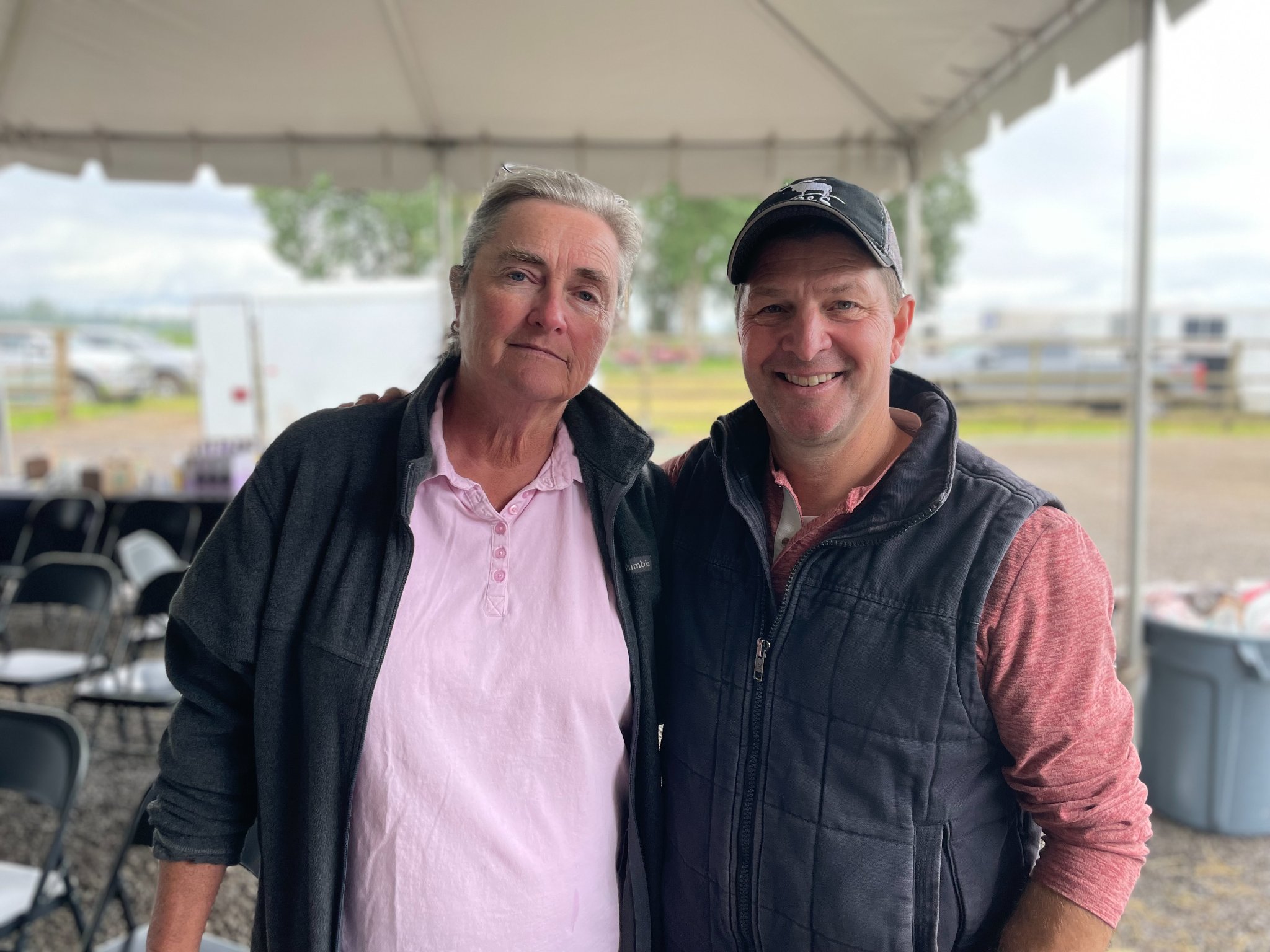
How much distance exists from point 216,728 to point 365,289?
28.0ft

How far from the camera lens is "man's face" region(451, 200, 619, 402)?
1269mm

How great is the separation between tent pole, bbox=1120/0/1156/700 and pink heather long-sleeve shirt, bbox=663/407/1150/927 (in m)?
2.89

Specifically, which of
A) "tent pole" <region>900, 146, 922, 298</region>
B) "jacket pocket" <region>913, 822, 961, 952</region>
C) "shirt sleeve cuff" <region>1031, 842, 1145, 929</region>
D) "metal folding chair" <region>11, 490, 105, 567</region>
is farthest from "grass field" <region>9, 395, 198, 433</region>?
"shirt sleeve cuff" <region>1031, 842, 1145, 929</region>

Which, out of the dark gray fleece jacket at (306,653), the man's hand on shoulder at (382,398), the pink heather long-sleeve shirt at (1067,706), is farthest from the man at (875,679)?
the man's hand on shoulder at (382,398)

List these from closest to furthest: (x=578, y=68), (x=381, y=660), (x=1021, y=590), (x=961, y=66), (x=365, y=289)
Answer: (x=1021, y=590) < (x=381, y=660) < (x=961, y=66) < (x=578, y=68) < (x=365, y=289)

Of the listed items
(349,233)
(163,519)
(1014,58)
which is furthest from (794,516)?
(349,233)

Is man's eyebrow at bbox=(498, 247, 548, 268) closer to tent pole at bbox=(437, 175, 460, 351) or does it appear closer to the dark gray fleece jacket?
the dark gray fleece jacket

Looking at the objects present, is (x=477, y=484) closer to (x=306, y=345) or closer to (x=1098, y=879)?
(x=1098, y=879)

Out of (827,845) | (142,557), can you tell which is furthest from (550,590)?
(142,557)

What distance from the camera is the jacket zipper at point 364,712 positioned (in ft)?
3.84

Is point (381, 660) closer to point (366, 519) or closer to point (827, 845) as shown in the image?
point (366, 519)

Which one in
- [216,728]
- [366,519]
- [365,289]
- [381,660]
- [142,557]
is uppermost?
[365,289]

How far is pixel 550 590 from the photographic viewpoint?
49.7 inches

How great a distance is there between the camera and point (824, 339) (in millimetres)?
1215
